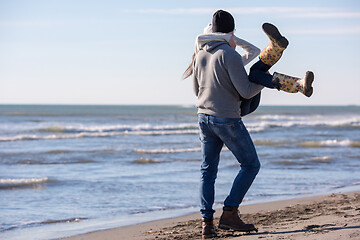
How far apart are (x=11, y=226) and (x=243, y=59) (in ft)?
11.0

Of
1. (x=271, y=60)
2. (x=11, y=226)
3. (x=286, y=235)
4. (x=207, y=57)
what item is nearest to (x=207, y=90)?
(x=207, y=57)

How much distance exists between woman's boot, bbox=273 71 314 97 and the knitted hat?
555mm

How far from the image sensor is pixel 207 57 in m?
3.98

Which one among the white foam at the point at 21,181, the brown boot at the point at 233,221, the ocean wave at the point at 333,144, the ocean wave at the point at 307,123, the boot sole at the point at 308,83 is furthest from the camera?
the ocean wave at the point at 307,123

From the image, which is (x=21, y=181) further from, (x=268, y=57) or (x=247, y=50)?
(x=268, y=57)

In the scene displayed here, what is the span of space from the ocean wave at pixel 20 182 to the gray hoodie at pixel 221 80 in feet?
18.1

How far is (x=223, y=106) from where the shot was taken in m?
3.91

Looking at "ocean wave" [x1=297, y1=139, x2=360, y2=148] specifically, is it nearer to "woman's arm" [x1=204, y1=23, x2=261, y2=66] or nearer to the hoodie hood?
"woman's arm" [x1=204, y1=23, x2=261, y2=66]

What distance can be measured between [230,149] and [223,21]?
3.32 ft

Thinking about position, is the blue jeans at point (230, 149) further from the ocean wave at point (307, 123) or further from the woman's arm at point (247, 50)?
the ocean wave at point (307, 123)

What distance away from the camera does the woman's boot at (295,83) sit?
358 cm

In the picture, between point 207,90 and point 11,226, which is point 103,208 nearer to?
point 11,226

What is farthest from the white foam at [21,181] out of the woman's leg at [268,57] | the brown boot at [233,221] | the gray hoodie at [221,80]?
the woman's leg at [268,57]

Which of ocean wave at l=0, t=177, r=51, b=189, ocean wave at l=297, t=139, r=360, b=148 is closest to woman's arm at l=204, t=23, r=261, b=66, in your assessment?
ocean wave at l=0, t=177, r=51, b=189
